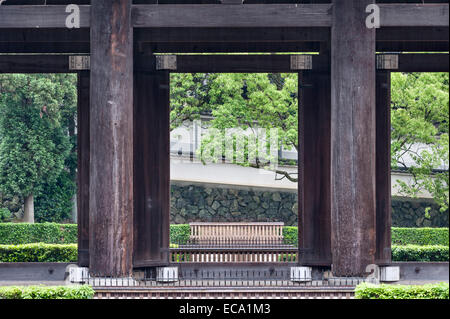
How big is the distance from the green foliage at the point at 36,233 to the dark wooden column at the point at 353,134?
21697mm

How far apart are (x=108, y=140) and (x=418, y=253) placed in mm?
16853

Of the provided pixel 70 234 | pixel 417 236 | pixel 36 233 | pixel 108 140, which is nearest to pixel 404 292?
pixel 108 140

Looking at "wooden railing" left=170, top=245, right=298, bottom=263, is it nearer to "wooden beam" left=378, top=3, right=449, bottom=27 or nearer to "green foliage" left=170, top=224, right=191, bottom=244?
"green foliage" left=170, top=224, right=191, bottom=244

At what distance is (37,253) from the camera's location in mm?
30031

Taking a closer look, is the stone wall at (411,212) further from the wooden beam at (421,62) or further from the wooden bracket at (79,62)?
the wooden bracket at (79,62)

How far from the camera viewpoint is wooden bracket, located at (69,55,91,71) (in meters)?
21.7

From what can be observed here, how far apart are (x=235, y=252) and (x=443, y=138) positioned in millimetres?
9403

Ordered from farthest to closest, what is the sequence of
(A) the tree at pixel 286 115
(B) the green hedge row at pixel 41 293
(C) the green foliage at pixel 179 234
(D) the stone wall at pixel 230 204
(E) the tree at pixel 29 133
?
(D) the stone wall at pixel 230 204
(E) the tree at pixel 29 133
(C) the green foliage at pixel 179 234
(A) the tree at pixel 286 115
(B) the green hedge row at pixel 41 293

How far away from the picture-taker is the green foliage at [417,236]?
34906 mm

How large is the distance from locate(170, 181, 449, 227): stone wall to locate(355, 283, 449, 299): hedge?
2633 cm

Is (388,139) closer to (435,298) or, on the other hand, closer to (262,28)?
(262,28)

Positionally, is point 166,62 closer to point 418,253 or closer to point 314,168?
point 314,168

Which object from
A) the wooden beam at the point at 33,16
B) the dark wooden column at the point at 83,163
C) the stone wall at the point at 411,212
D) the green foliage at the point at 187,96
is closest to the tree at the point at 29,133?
the green foliage at the point at 187,96
